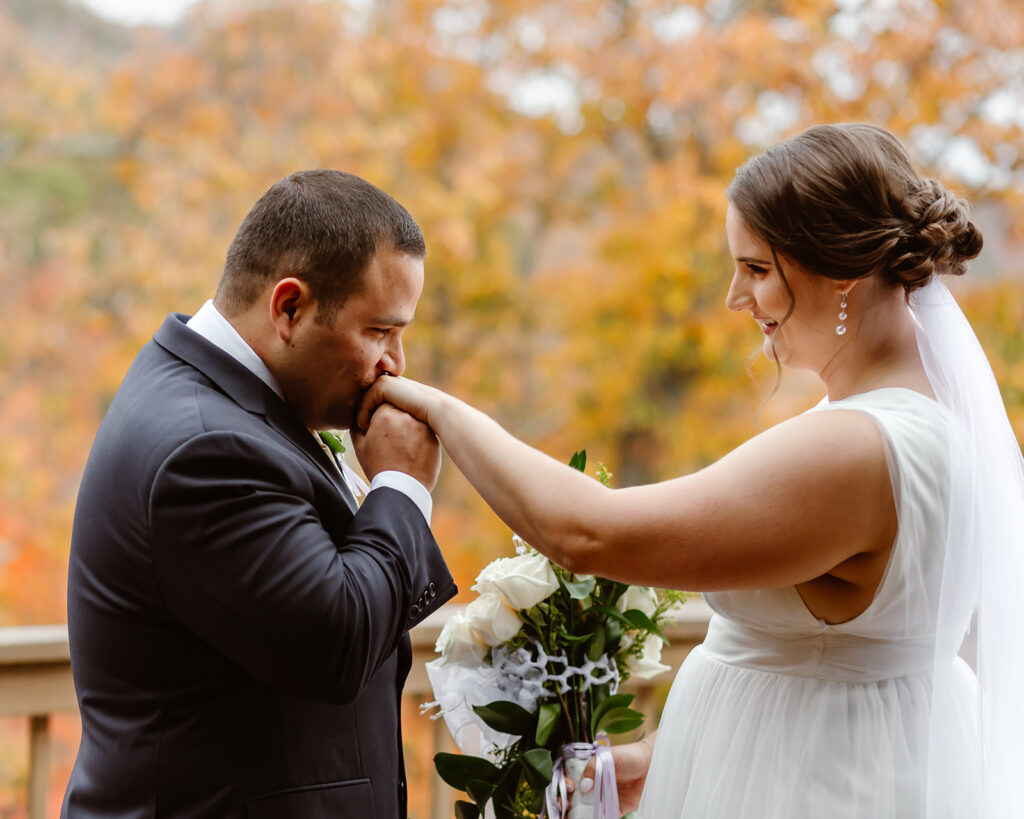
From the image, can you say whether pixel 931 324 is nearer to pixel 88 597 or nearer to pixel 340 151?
pixel 88 597

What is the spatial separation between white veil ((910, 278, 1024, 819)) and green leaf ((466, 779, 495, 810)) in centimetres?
76

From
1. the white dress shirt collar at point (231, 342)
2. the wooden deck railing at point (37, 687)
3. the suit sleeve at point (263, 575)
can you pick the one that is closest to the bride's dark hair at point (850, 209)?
the suit sleeve at point (263, 575)

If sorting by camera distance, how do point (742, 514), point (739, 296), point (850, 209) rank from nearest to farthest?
point (742, 514), point (850, 209), point (739, 296)

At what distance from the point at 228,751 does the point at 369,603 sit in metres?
0.32

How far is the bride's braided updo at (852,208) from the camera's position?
5.08 ft

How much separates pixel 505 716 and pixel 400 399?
0.61m

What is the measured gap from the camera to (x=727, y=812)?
169cm

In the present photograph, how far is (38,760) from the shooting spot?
243 cm

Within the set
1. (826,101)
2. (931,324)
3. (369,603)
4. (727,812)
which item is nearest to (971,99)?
(826,101)

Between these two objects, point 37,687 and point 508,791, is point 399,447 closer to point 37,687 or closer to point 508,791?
point 508,791

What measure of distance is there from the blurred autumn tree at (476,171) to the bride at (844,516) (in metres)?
3.37

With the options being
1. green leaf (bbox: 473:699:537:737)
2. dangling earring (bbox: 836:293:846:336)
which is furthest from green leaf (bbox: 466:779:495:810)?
dangling earring (bbox: 836:293:846:336)

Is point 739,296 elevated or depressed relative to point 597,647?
elevated

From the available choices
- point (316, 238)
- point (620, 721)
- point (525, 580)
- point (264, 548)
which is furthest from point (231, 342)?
point (620, 721)
